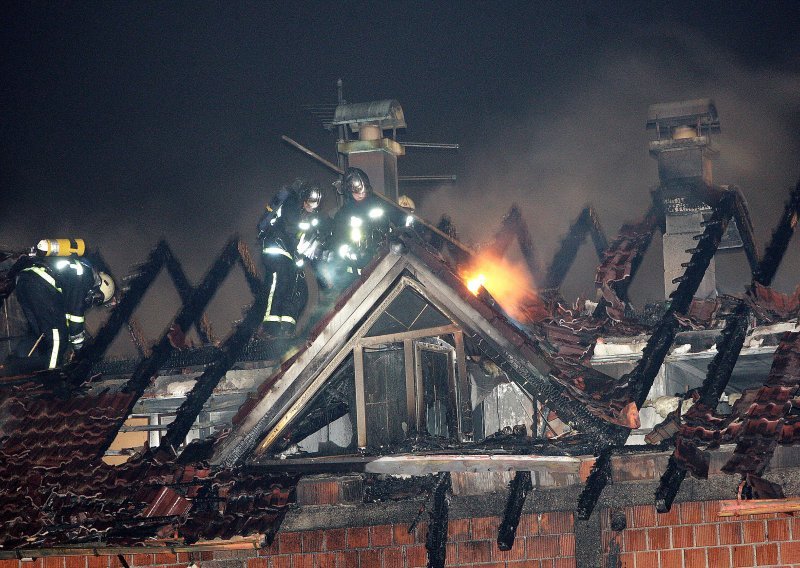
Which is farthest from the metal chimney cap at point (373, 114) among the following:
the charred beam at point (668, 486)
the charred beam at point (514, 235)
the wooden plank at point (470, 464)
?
the charred beam at point (668, 486)

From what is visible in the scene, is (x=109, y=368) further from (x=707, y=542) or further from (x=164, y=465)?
(x=707, y=542)

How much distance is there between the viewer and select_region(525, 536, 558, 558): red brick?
27.7ft

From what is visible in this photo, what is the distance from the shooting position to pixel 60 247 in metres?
12.1

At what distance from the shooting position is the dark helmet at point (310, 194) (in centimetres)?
A: 1243

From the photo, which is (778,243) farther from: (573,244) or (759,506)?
(759,506)

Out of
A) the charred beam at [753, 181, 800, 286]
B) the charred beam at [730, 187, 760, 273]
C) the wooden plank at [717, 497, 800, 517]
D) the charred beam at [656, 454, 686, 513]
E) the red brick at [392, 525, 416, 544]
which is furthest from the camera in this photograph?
the charred beam at [730, 187, 760, 273]

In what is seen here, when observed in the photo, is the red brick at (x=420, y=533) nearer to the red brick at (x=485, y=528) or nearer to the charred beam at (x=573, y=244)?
the red brick at (x=485, y=528)

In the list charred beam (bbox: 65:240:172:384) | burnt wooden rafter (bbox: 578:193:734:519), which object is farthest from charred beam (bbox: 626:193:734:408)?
charred beam (bbox: 65:240:172:384)

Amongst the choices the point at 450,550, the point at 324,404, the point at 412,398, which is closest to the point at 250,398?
the point at 324,404

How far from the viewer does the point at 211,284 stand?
11711 mm

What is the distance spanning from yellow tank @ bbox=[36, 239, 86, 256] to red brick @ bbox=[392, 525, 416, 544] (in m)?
5.99

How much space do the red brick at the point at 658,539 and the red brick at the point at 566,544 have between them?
2.08 ft

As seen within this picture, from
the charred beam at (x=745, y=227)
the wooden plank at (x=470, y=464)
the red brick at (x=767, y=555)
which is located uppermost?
the charred beam at (x=745, y=227)

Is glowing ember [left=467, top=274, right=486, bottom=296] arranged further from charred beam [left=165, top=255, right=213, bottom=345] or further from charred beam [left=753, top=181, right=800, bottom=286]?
charred beam [left=165, top=255, right=213, bottom=345]
